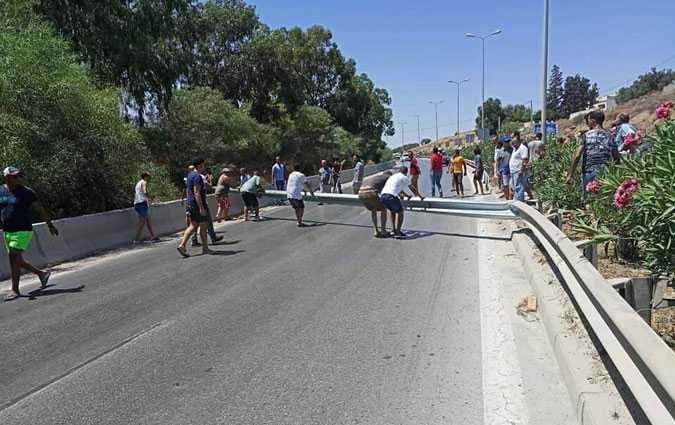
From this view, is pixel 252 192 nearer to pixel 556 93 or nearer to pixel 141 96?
pixel 141 96

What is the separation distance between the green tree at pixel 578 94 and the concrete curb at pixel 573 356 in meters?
127

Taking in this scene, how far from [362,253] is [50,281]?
17.9 ft

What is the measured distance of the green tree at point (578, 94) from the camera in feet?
392

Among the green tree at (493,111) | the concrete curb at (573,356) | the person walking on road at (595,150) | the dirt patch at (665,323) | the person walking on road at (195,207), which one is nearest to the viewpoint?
the concrete curb at (573,356)

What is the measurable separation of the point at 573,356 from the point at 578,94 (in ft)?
431

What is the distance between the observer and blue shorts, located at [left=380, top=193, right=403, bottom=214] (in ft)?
35.5

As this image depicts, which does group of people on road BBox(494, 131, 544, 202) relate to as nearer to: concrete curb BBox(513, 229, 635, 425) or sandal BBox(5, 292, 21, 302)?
concrete curb BBox(513, 229, 635, 425)

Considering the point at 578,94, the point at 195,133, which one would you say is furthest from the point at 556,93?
the point at 195,133

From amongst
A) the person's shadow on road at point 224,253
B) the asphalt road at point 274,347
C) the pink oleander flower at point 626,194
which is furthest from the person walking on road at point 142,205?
the pink oleander flower at point 626,194

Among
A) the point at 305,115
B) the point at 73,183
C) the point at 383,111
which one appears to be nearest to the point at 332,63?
the point at 305,115

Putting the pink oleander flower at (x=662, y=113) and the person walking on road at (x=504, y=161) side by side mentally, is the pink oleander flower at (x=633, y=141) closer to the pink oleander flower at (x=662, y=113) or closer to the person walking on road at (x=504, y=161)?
the pink oleander flower at (x=662, y=113)

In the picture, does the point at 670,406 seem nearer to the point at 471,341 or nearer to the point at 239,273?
the point at 471,341

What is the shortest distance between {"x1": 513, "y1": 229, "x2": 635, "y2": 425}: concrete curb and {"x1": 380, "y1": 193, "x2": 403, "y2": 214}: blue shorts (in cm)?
443

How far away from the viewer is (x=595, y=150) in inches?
308
